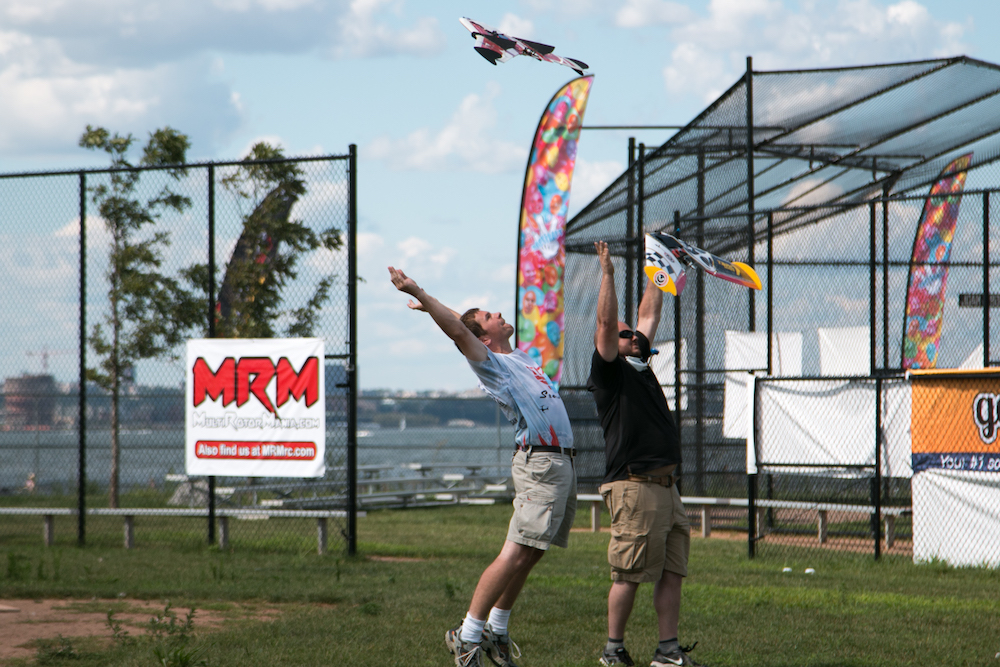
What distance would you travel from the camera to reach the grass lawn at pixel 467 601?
5461 millimetres

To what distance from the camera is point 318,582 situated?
8.11 metres

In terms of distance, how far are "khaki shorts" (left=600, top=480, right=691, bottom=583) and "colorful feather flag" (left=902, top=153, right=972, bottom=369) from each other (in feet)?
33.7

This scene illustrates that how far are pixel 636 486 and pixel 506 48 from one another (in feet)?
8.38

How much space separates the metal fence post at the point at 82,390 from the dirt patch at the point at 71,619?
3.40 metres

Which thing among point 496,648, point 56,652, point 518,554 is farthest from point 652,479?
point 56,652

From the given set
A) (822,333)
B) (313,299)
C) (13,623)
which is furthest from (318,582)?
(822,333)

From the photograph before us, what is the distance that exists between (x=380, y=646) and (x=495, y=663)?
93 cm

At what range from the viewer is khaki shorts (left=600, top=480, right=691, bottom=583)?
502 centimetres

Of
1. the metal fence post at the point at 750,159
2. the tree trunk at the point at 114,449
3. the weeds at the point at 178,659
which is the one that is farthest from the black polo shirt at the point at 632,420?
the metal fence post at the point at 750,159

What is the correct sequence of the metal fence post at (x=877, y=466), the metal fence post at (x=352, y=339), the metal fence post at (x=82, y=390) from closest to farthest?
the metal fence post at (x=877, y=466) → the metal fence post at (x=352, y=339) → the metal fence post at (x=82, y=390)

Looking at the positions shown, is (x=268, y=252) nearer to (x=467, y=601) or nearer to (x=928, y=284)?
(x=467, y=601)

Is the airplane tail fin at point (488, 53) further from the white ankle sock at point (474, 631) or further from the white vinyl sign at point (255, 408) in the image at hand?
the white vinyl sign at point (255, 408)

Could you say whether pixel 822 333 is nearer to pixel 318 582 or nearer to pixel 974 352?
pixel 974 352

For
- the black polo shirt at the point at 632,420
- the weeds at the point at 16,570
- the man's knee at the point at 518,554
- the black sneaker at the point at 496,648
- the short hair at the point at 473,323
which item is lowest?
the weeds at the point at 16,570
